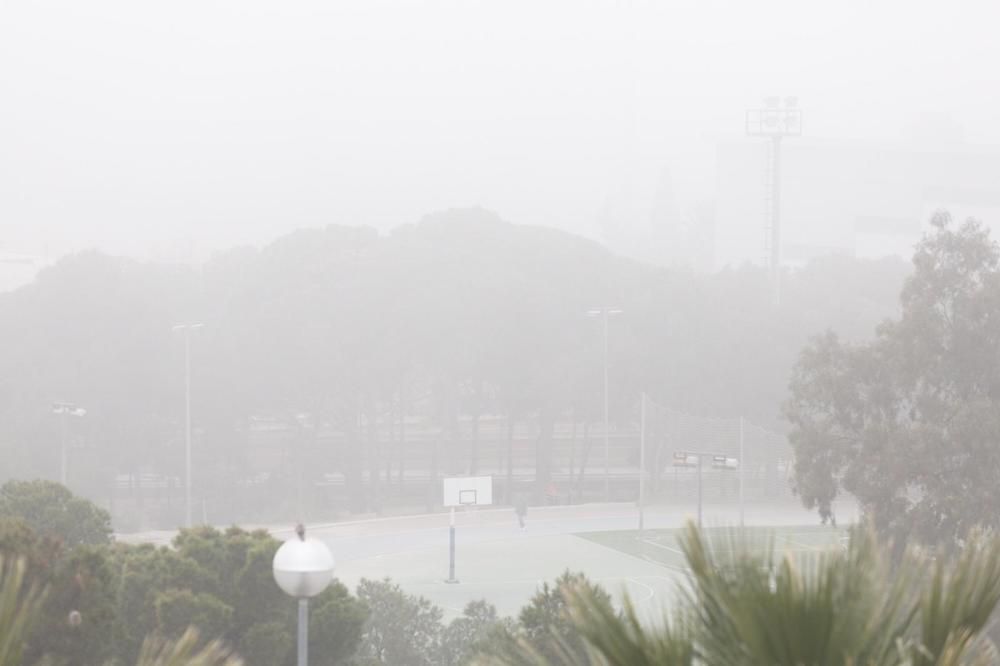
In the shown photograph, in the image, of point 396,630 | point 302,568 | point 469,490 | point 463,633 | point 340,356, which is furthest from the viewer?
point 340,356

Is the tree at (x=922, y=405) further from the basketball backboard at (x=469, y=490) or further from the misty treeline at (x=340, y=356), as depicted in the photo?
the misty treeline at (x=340, y=356)

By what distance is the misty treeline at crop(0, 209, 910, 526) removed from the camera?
44.8m

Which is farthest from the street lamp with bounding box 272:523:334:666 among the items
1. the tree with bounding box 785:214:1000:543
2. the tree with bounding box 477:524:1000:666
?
the tree with bounding box 785:214:1000:543

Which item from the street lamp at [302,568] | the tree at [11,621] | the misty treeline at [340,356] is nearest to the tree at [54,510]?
the street lamp at [302,568]

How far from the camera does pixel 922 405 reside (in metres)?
22.4

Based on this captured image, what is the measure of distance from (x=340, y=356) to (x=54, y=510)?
105 feet

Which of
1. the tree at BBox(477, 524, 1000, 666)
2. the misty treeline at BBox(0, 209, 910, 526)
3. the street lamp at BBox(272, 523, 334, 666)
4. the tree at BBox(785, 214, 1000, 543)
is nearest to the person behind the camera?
the tree at BBox(477, 524, 1000, 666)

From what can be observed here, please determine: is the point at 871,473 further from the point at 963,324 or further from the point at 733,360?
the point at 733,360

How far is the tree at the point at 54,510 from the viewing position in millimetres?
15062

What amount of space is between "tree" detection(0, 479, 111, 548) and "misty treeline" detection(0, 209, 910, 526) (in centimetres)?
2729

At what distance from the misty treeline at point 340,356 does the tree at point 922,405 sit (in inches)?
886

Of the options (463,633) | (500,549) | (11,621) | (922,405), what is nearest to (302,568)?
(11,621)

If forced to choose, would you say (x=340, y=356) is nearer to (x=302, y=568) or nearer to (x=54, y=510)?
(x=54, y=510)

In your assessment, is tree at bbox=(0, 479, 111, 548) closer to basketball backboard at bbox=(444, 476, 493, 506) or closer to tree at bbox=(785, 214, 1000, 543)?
tree at bbox=(785, 214, 1000, 543)
